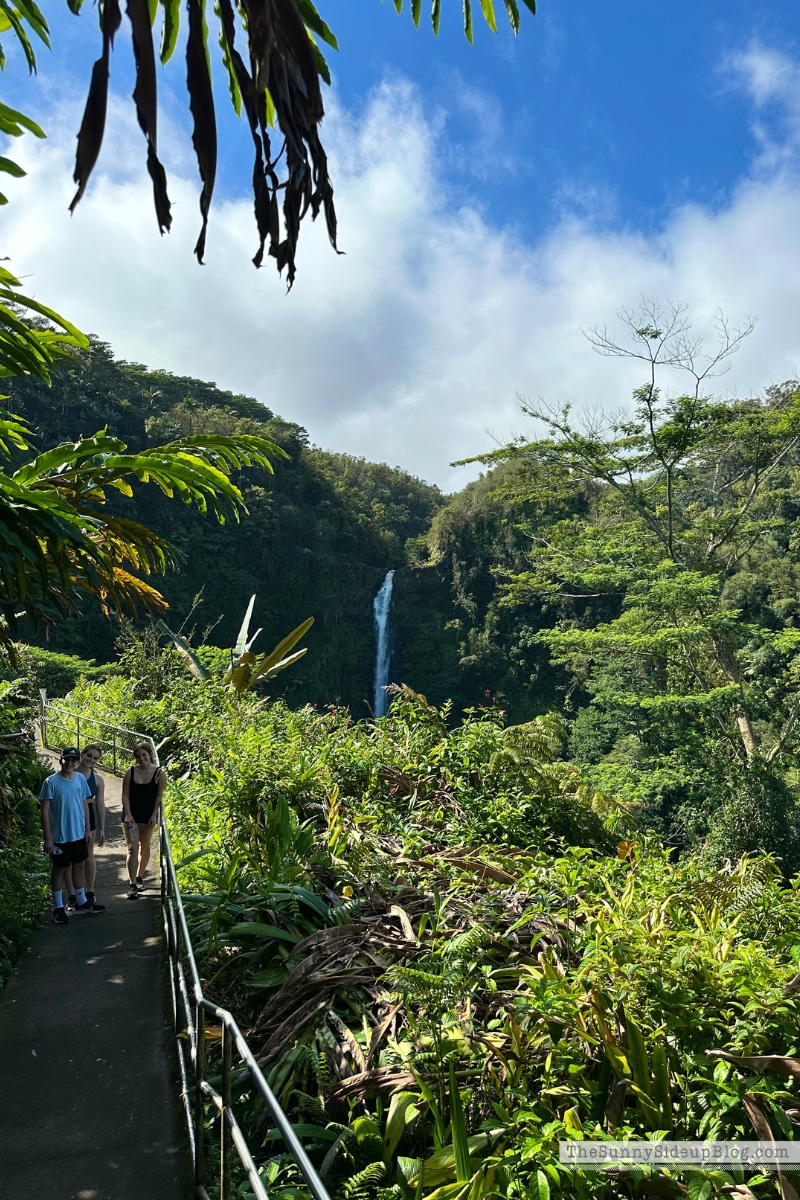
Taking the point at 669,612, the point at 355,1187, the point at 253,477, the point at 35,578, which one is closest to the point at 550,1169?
the point at 355,1187

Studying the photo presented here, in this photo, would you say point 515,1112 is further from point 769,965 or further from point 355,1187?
point 769,965

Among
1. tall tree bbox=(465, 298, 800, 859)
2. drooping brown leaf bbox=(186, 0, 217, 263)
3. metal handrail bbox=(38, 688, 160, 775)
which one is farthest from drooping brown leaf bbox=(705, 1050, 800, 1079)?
tall tree bbox=(465, 298, 800, 859)

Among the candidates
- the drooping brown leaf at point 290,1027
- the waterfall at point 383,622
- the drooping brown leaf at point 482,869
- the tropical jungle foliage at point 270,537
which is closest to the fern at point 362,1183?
the drooping brown leaf at point 290,1027

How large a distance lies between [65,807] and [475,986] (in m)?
3.43

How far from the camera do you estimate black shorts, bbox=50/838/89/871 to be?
5.08m

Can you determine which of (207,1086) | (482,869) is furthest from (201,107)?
(482,869)

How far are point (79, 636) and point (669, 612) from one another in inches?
948

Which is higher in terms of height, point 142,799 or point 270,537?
point 270,537

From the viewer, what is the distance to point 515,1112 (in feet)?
8.05

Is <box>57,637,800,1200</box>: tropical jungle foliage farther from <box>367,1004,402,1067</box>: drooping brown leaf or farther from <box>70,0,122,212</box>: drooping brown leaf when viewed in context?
<box>70,0,122,212</box>: drooping brown leaf

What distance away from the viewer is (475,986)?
289 centimetres

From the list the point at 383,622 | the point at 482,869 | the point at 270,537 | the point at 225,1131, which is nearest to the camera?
the point at 225,1131

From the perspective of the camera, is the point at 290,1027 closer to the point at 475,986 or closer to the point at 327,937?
the point at 327,937

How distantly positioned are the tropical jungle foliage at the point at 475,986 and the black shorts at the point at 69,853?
0.71m
